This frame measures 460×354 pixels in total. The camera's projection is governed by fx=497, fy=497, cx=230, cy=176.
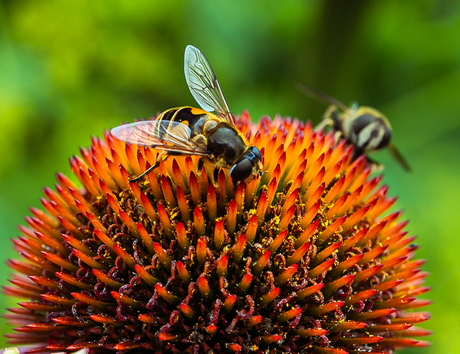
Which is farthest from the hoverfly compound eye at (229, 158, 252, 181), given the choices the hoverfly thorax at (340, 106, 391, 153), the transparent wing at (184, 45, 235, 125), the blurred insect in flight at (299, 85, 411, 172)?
the hoverfly thorax at (340, 106, 391, 153)

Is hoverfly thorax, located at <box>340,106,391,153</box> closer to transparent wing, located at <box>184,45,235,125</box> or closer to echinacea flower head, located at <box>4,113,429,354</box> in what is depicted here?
echinacea flower head, located at <box>4,113,429,354</box>

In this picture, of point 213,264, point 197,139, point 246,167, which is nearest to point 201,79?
point 197,139

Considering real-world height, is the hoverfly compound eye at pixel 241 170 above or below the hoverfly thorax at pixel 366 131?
below

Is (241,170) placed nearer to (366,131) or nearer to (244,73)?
(366,131)

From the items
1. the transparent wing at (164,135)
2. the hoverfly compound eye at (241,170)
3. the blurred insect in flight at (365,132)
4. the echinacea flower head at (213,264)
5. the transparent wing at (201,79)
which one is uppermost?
the blurred insect in flight at (365,132)

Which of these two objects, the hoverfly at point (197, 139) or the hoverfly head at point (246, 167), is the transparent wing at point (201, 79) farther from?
the hoverfly head at point (246, 167)

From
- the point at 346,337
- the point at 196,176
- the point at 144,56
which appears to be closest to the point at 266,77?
the point at 144,56

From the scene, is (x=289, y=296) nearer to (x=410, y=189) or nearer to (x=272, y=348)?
(x=272, y=348)

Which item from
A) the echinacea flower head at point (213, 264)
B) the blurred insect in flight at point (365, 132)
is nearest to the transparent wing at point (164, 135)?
the echinacea flower head at point (213, 264)
